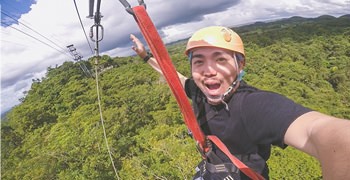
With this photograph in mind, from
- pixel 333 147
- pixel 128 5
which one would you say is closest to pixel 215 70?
pixel 128 5

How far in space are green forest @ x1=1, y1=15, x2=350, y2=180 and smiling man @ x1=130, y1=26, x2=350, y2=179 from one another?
6.18ft

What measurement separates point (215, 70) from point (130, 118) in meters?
29.9

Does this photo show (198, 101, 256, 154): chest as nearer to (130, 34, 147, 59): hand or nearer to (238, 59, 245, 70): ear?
(238, 59, 245, 70): ear

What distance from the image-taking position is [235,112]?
1.56 meters

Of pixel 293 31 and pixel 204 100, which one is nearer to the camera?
pixel 204 100

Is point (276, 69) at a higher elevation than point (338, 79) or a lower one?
higher

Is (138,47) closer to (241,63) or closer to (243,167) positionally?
(241,63)

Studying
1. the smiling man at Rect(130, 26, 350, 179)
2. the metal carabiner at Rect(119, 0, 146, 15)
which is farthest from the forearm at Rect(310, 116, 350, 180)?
→ the metal carabiner at Rect(119, 0, 146, 15)

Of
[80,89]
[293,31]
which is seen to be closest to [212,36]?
[80,89]

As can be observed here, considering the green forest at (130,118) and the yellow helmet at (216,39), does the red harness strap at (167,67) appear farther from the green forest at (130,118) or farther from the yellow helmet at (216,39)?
the green forest at (130,118)

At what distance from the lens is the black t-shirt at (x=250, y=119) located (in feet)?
4.11

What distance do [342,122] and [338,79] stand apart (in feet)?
181

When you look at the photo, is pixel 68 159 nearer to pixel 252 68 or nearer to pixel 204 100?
pixel 204 100

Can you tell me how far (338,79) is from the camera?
49.7 meters
